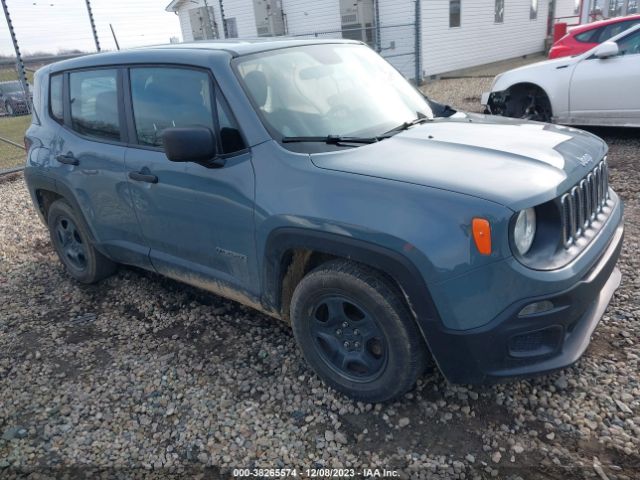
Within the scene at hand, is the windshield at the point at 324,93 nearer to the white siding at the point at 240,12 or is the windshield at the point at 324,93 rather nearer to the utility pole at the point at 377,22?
the utility pole at the point at 377,22

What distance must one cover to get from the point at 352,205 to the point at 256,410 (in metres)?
1.30

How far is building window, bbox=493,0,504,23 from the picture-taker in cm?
2085

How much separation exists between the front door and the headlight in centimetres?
134

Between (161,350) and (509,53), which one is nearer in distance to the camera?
(161,350)

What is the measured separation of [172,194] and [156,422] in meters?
1.33

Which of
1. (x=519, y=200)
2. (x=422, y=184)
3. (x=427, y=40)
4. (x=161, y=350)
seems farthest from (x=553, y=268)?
(x=427, y=40)

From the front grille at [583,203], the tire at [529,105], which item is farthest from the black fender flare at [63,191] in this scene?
the tire at [529,105]

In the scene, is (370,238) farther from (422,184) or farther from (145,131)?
(145,131)

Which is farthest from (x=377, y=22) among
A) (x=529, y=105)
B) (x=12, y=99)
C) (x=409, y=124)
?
(x=409, y=124)

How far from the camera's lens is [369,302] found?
8.20 ft

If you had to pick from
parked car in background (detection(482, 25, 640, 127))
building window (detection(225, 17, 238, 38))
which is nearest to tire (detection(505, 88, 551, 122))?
parked car in background (detection(482, 25, 640, 127))

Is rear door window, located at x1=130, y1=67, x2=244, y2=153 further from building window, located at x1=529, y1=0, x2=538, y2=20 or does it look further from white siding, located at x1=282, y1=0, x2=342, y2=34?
building window, located at x1=529, y1=0, x2=538, y2=20

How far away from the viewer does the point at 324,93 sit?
3133 mm

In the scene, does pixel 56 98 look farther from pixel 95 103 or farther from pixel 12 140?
pixel 12 140
